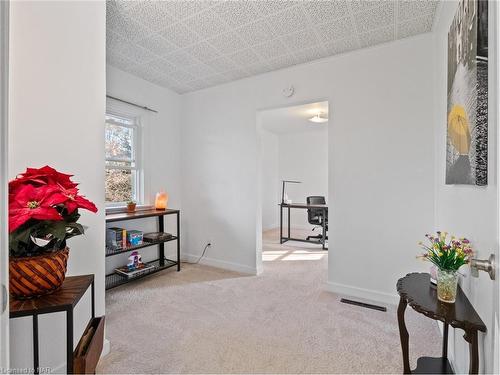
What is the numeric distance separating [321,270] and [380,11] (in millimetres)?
2865

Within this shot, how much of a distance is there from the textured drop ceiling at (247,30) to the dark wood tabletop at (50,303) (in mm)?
2026

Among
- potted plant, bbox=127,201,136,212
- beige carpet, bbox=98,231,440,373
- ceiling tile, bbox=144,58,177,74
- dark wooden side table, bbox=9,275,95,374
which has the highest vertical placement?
ceiling tile, bbox=144,58,177,74

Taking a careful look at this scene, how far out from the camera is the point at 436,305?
114 cm

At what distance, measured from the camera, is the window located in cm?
316

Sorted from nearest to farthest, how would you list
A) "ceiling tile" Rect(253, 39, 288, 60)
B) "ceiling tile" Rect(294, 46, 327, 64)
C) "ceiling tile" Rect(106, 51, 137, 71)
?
"ceiling tile" Rect(253, 39, 288, 60), "ceiling tile" Rect(294, 46, 327, 64), "ceiling tile" Rect(106, 51, 137, 71)

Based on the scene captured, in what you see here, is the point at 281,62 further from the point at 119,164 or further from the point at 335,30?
the point at 119,164

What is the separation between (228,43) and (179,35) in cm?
46

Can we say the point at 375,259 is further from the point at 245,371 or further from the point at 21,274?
the point at 21,274

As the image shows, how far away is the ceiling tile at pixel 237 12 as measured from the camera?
1991 millimetres

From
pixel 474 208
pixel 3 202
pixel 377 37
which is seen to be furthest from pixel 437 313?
pixel 377 37

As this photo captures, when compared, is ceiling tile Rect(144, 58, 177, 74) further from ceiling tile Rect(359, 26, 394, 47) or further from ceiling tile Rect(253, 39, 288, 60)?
ceiling tile Rect(359, 26, 394, 47)

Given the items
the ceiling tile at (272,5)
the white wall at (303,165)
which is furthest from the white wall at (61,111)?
the white wall at (303,165)

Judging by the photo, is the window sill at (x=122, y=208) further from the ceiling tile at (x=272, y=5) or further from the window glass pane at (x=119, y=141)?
the ceiling tile at (x=272, y=5)

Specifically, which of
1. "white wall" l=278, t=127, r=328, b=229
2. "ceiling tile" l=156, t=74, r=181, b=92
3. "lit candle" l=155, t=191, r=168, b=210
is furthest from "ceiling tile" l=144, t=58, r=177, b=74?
"white wall" l=278, t=127, r=328, b=229
